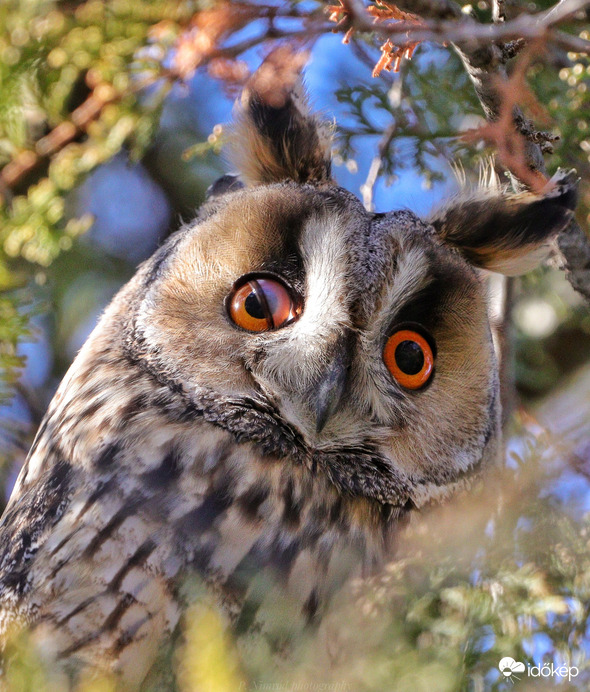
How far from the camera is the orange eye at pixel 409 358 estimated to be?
2.39 meters

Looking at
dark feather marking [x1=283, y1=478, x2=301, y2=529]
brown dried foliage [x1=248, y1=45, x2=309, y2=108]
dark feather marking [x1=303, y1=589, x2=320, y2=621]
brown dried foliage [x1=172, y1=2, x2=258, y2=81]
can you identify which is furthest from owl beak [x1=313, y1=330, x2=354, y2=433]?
brown dried foliage [x1=172, y1=2, x2=258, y2=81]

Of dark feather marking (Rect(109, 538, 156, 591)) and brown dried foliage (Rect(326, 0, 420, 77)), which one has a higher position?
brown dried foliage (Rect(326, 0, 420, 77))

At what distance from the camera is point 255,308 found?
228cm

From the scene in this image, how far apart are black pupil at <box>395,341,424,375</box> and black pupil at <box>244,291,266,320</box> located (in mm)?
467

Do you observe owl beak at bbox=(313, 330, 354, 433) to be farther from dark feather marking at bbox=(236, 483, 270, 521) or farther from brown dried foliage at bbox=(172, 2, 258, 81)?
brown dried foliage at bbox=(172, 2, 258, 81)

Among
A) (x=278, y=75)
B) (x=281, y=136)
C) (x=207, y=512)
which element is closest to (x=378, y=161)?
(x=281, y=136)

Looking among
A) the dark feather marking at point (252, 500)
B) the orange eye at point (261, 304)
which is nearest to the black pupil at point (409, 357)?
the orange eye at point (261, 304)

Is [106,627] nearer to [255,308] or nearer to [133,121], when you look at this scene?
[255,308]

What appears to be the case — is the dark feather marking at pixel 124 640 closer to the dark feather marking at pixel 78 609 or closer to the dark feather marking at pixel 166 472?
the dark feather marking at pixel 78 609

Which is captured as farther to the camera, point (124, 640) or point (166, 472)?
point (166, 472)

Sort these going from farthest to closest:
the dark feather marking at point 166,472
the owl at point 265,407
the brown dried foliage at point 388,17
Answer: the dark feather marking at point 166,472 → the owl at point 265,407 → the brown dried foliage at point 388,17

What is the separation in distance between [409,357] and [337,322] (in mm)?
361

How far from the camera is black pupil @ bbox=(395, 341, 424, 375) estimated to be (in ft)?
7.88

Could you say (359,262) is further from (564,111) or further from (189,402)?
(564,111)
